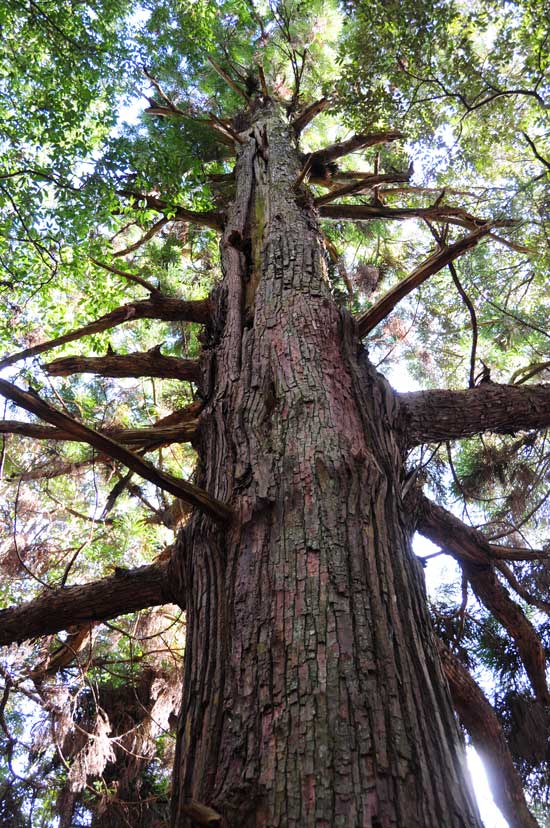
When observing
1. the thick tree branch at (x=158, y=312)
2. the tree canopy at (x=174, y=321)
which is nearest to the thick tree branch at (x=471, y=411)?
the tree canopy at (x=174, y=321)

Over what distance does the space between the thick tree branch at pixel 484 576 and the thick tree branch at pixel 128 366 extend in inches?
58.3

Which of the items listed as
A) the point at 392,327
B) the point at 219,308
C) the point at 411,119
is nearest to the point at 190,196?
the point at 411,119

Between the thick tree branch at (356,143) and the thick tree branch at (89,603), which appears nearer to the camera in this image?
the thick tree branch at (89,603)

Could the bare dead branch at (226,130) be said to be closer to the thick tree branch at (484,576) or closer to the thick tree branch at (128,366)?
the thick tree branch at (128,366)

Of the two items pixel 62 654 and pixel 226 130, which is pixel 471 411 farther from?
pixel 226 130

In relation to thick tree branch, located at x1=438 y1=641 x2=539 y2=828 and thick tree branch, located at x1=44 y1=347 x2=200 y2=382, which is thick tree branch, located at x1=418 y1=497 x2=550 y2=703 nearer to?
thick tree branch, located at x1=438 y1=641 x2=539 y2=828

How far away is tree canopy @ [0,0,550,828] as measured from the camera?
3090 mm

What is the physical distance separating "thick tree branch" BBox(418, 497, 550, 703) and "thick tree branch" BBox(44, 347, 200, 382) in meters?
1.48

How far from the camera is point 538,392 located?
110 inches

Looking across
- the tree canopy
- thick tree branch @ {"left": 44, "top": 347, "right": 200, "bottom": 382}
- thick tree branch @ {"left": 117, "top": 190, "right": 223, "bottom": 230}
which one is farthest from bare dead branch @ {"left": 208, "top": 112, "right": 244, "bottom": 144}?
thick tree branch @ {"left": 44, "top": 347, "right": 200, "bottom": 382}

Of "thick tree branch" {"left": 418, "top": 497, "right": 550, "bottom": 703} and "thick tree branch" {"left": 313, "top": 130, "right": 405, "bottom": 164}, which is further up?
"thick tree branch" {"left": 313, "top": 130, "right": 405, "bottom": 164}

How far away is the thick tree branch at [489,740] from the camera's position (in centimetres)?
281

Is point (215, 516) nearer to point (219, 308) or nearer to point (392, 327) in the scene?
point (219, 308)

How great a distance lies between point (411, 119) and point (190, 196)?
85.6 inches
